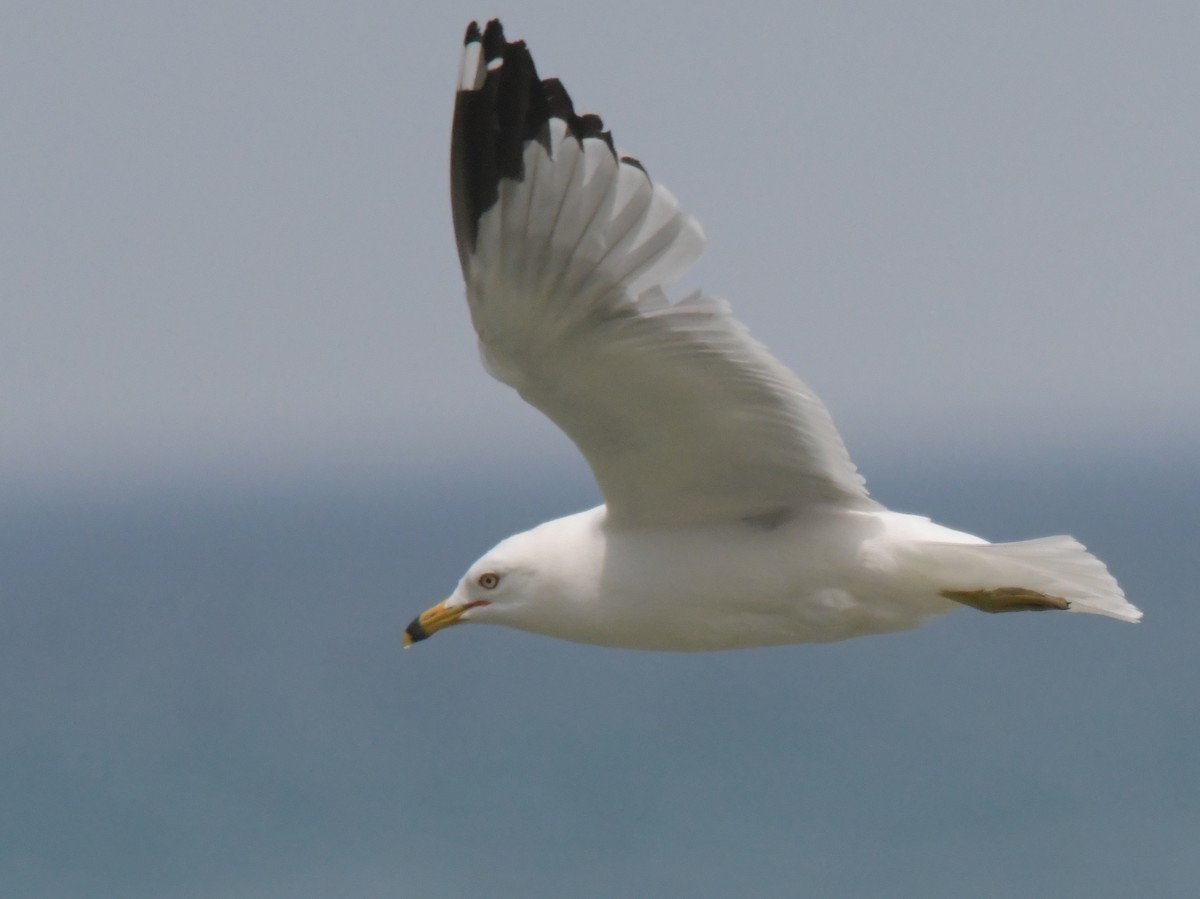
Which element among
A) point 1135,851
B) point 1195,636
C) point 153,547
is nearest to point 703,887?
point 1135,851

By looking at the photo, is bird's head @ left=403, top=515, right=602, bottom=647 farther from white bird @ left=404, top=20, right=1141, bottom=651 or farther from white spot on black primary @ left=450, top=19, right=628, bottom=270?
white spot on black primary @ left=450, top=19, right=628, bottom=270

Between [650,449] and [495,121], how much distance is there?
4.51 feet

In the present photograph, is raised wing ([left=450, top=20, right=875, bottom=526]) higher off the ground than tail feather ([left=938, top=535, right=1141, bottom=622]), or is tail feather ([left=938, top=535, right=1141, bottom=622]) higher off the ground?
raised wing ([left=450, top=20, right=875, bottom=526])

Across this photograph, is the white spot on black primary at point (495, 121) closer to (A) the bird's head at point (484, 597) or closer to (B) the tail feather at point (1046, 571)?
(A) the bird's head at point (484, 597)

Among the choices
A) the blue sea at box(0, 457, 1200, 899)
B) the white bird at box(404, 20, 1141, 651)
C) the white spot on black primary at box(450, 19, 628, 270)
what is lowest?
the blue sea at box(0, 457, 1200, 899)

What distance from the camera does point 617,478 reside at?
269 inches

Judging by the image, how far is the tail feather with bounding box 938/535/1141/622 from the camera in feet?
22.2

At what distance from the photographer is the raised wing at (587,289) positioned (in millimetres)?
5793

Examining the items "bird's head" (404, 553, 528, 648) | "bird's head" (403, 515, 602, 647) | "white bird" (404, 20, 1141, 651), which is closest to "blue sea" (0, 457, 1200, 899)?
"bird's head" (404, 553, 528, 648)

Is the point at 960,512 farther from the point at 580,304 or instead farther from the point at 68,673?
the point at 580,304

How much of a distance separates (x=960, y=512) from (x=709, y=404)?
144844mm

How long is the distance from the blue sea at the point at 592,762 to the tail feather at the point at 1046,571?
179ft

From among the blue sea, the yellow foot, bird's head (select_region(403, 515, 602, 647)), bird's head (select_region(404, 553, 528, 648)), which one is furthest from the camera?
the blue sea

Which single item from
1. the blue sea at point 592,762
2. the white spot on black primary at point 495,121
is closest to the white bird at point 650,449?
the white spot on black primary at point 495,121
